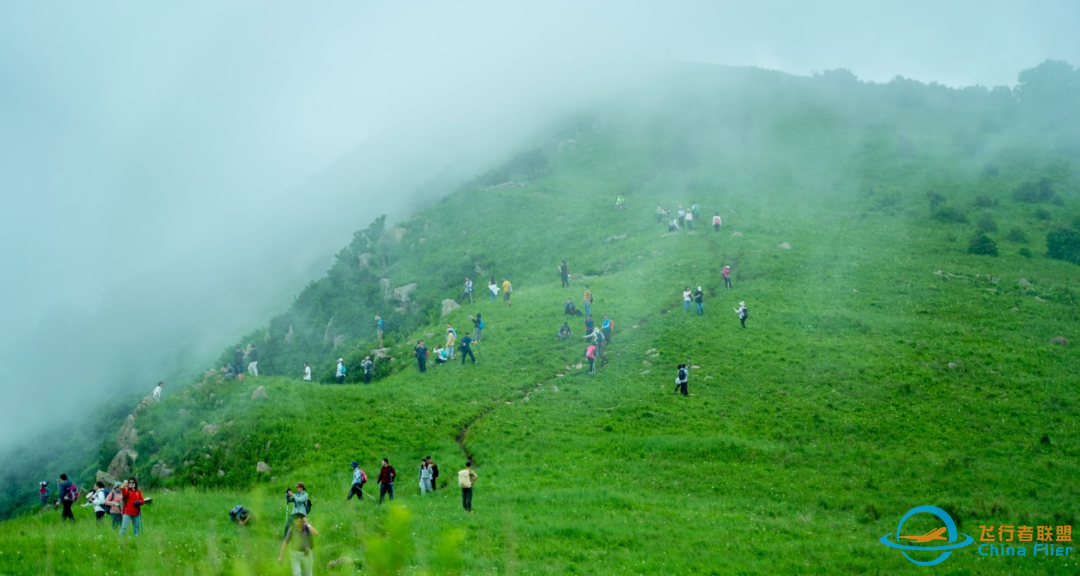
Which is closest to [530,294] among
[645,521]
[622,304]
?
[622,304]

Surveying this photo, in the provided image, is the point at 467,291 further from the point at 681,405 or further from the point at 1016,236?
the point at 1016,236

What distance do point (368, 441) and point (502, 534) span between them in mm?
14583

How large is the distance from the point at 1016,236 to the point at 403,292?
197 feet

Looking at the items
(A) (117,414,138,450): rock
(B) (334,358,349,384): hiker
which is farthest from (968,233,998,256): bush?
(A) (117,414,138,450): rock

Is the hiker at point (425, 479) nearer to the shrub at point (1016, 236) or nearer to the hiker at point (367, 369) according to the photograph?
the hiker at point (367, 369)

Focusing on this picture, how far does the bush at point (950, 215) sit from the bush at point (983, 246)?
870cm

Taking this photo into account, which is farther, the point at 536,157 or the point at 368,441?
the point at 536,157

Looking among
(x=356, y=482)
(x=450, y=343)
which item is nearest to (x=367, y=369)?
(x=450, y=343)

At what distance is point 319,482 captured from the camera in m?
31.0

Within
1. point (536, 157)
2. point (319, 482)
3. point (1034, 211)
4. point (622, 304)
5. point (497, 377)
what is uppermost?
point (536, 157)

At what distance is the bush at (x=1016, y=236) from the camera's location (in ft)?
215

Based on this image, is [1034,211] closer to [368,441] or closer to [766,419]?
[766,419]

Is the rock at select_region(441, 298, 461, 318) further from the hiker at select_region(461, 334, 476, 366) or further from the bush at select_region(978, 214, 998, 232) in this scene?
the bush at select_region(978, 214, 998, 232)

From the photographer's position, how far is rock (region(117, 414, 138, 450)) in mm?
38656
